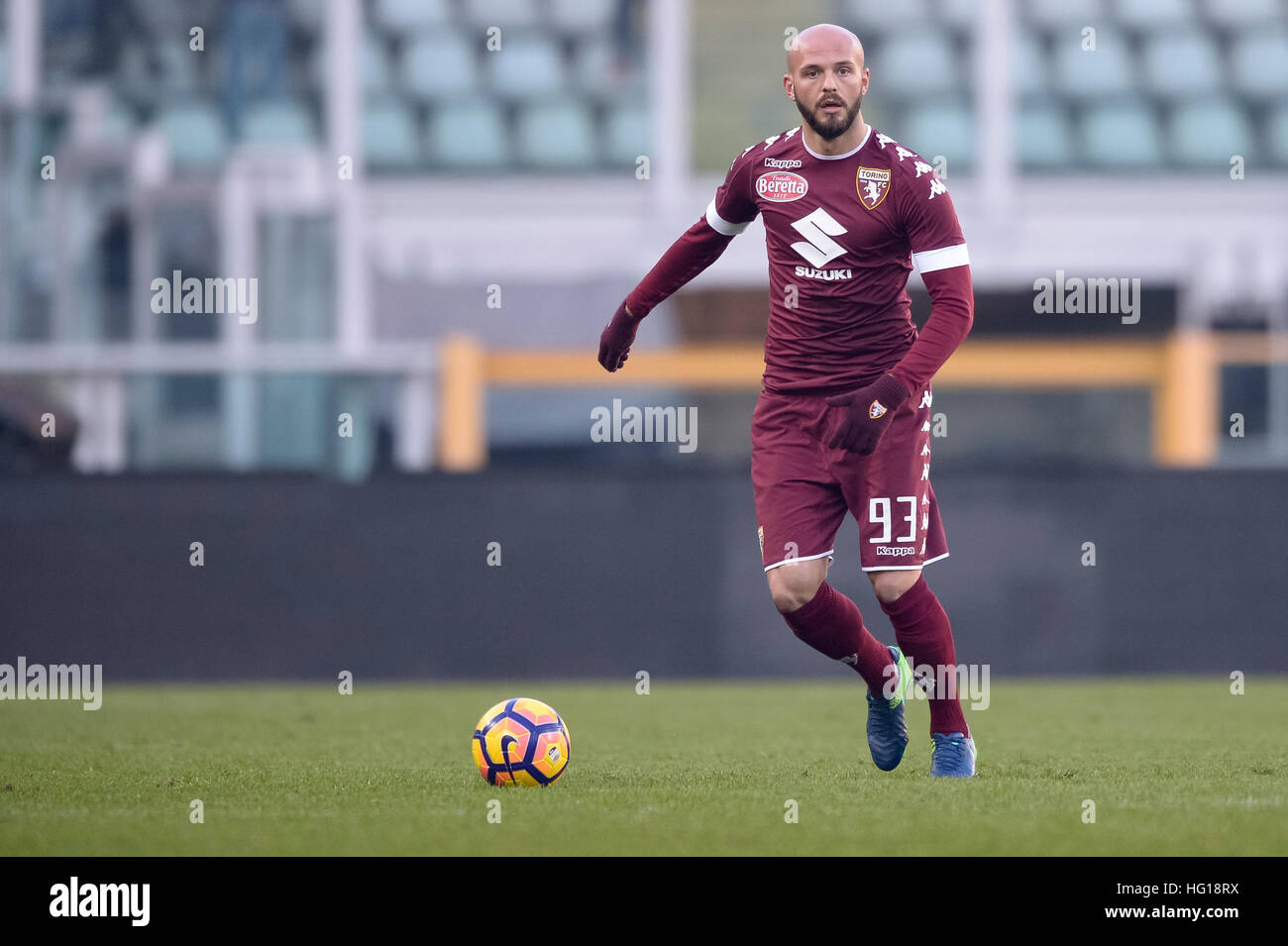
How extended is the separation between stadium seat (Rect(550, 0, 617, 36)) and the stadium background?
0.03 m

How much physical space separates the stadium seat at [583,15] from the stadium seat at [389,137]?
179cm

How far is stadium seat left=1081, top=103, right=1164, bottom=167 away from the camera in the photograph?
16938mm

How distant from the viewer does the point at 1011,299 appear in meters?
15.0

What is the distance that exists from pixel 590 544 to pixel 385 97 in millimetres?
8087

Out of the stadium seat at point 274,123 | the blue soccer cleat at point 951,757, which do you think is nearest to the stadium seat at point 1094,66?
the stadium seat at point 274,123

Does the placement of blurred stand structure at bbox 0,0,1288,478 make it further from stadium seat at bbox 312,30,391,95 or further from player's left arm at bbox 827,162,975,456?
player's left arm at bbox 827,162,975,456

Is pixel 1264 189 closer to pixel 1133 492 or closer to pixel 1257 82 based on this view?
pixel 1257 82

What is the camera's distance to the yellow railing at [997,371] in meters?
12.1

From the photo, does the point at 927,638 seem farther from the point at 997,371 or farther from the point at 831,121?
the point at 997,371

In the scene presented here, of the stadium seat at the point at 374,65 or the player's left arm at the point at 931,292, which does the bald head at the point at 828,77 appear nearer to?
the player's left arm at the point at 931,292
